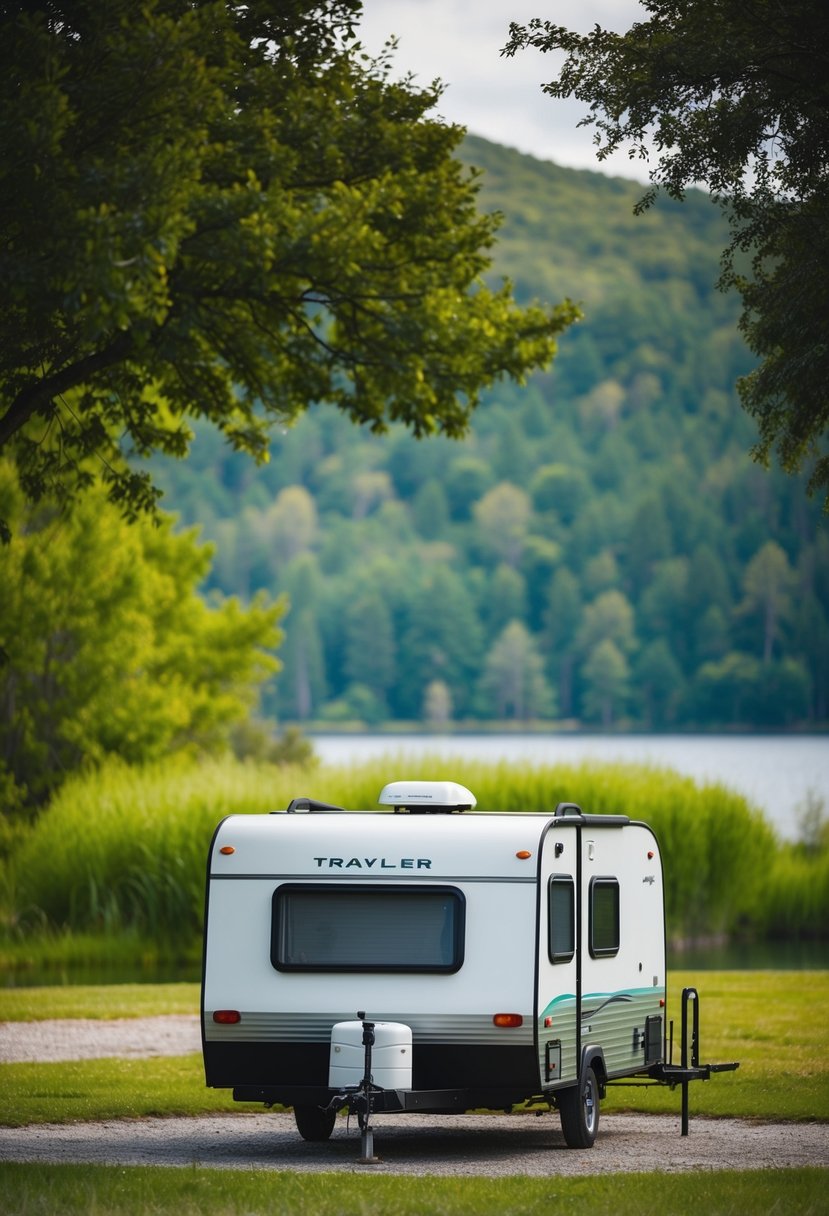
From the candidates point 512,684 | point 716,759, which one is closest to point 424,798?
point 716,759

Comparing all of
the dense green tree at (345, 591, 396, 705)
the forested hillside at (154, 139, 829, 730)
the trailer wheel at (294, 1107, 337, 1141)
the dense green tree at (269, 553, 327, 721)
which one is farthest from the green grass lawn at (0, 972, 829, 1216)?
the dense green tree at (345, 591, 396, 705)

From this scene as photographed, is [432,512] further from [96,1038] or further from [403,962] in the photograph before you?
[403,962]

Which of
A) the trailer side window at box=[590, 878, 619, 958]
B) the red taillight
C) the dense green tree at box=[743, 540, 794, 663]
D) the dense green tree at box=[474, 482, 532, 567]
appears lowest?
the dense green tree at box=[743, 540, 794, 663]

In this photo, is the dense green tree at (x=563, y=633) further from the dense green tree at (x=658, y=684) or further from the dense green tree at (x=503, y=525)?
the dense green tree at (x=503, y=525)

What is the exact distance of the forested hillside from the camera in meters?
144

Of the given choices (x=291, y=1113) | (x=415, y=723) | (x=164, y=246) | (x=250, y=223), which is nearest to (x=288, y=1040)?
(x=291, y=1113)

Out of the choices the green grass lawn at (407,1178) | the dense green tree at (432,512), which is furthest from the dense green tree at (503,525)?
the green grass lawn at (407,1178)

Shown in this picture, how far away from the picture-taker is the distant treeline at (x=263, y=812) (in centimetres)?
2808

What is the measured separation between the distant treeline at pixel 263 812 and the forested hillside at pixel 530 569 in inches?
4016

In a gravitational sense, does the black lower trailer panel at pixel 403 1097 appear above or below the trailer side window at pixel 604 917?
below

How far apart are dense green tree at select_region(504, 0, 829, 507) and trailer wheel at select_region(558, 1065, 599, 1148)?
5.20 metres

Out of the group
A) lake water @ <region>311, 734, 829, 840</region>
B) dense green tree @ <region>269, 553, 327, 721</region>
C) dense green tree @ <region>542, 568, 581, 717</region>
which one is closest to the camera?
lake water @ <region>311, 734, 829, 840</region>

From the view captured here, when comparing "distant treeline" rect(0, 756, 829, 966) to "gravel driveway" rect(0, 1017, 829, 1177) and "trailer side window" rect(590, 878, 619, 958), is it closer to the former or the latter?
"gravel driveway" rect(0, 1017, 829, 1177)

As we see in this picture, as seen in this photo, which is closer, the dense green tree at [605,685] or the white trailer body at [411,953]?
the white trailer body at [411,953]
